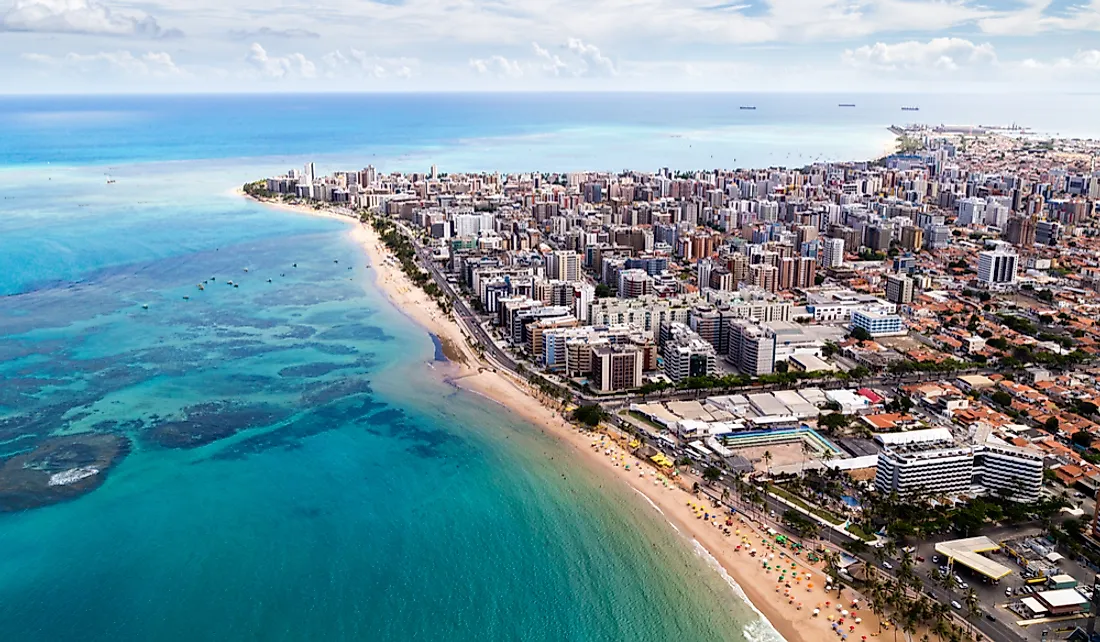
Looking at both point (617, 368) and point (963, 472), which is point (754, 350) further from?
point (963, 472)

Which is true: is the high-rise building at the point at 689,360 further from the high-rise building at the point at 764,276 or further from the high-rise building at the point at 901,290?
the high-rise building at the point at 901,290

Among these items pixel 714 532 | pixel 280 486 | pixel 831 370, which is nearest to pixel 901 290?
pixel 831 370

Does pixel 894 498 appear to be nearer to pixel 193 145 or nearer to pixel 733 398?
pixel 733 398

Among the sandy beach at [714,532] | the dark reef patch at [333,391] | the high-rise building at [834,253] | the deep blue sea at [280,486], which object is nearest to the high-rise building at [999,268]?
the high-rise building at [834,253]

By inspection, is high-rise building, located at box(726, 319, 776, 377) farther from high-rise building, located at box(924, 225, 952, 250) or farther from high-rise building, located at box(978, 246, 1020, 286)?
high-rise building, located at box(924, 225, 952, 250)

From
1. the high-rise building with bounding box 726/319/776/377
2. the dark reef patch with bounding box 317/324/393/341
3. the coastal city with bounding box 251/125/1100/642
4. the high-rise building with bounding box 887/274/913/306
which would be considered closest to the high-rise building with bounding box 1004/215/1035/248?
the coastal city with bounding box 251/125/1100/642

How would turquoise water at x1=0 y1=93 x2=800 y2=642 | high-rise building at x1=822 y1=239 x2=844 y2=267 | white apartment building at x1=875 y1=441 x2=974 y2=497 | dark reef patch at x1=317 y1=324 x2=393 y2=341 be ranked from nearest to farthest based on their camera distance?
turquoise water at x1=0 y1=93 x2=800 y2=642
white apartment building at x1=875 y1=441 x2=974 y2=497
dark reef patch at x1=317 y1=324 x2=393 y2=341
high-rise building at x1=822 y1=239 x2=844 y2=267
